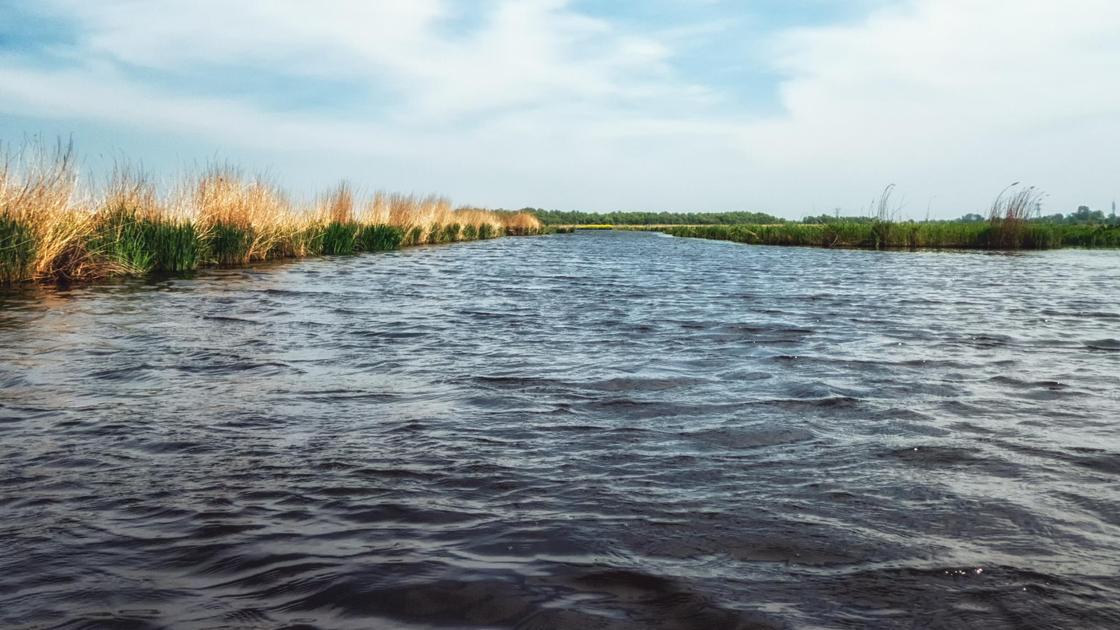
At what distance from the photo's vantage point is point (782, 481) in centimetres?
359

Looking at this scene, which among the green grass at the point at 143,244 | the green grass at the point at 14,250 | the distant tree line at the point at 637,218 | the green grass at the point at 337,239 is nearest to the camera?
the green grass at the point at 14,250

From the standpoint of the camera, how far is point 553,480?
357cm

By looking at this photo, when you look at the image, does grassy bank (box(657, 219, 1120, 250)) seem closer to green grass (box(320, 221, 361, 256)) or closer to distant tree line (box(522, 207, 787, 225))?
green grass (box(320, 221, 361, 256))

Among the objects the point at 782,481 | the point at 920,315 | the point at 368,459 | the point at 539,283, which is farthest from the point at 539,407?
the point at 539,283

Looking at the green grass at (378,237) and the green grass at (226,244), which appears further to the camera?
the green grass at (378,237)

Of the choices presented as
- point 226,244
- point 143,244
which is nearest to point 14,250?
point 143,244

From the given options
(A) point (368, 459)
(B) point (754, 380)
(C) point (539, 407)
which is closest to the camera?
(A) point (368, 459)

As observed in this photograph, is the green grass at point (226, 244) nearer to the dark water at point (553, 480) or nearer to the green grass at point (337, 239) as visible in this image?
the green grass at point (337, 239)

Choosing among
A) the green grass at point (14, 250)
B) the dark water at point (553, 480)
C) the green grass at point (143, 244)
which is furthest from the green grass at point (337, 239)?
the dark water at point (553, 480)

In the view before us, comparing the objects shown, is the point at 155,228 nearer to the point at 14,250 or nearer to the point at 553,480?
the point at 14,250

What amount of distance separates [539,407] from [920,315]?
749 centimetres

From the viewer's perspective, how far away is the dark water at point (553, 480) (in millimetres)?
2439

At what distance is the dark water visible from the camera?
8.00ft

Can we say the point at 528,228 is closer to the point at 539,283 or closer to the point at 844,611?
the point at 539,283
